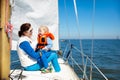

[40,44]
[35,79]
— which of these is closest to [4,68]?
[35,79]

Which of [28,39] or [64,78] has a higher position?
[28,39]

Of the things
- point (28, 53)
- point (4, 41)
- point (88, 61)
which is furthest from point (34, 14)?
point (88, 61)

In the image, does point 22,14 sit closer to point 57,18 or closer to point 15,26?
point 15,26

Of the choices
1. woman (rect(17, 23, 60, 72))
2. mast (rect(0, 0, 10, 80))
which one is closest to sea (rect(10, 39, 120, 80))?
woman (rect(17, 23, 60, 72))

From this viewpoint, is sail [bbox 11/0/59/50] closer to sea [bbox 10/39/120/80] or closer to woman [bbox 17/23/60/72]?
sea [bbox 10/39/120/80]

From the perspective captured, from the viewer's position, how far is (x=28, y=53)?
464 cm

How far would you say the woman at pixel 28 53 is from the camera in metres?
4.56

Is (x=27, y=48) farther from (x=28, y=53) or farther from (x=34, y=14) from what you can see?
(x=34, y=14)

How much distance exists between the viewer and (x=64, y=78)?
445cm

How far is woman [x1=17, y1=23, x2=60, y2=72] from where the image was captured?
15.0 feet

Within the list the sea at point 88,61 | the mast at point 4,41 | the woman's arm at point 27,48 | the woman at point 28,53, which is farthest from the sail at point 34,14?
the mast at point 4,41

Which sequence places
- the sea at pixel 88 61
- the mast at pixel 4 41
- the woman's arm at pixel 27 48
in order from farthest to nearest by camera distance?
1. the sea at pixel 88 61
2. the woman's arm at pixel 27 48
3. the mast at pixel 4 41

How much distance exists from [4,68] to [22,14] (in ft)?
12.0

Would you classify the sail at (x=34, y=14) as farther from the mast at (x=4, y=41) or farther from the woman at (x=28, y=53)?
the mast at (x=4, y=41)
